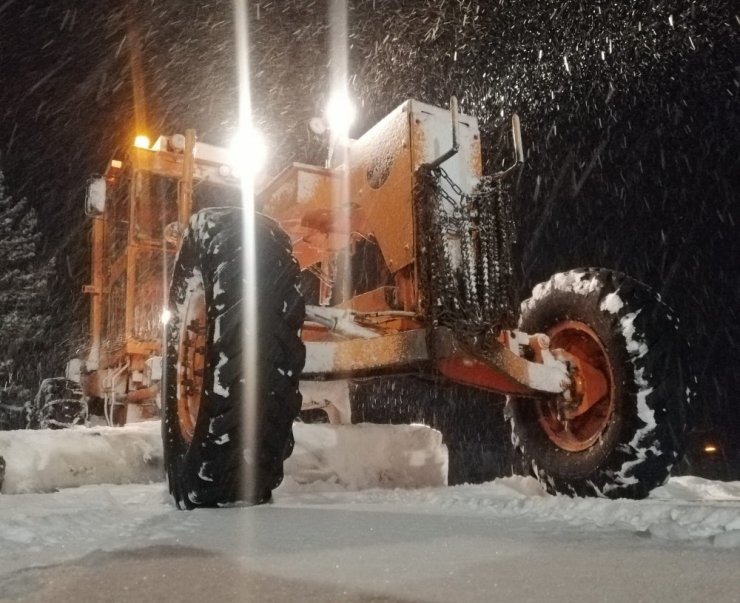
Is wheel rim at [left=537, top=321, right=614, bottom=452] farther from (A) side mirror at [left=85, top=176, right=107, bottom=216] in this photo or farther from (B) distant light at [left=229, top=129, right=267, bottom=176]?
(A) side mirror at [left=85, top=176, right=107, bottom=216]

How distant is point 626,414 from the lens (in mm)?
3877

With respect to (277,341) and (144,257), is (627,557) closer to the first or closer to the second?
(277,341)

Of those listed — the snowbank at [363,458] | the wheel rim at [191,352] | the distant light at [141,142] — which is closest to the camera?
the wheel rim at [191,352]

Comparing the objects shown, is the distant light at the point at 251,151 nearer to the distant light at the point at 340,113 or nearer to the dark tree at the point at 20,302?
the distant light at the point at 340,113

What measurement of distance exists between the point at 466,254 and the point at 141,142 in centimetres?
451

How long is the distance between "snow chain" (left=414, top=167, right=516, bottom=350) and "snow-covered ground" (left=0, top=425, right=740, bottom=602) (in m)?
0.98

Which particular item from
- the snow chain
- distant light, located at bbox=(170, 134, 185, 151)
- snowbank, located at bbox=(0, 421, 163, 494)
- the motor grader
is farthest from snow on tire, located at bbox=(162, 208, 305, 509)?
distant light, located at bbox=(170, 134, 185, 151)

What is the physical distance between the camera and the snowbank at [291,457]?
13.9ft

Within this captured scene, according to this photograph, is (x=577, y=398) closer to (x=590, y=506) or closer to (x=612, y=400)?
(x=612, y=400)

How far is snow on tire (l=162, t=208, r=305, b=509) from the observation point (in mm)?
3189

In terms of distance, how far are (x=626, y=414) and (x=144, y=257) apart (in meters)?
4.88

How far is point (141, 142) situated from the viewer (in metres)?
7.21

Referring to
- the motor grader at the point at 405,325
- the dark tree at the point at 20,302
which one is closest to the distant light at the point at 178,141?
the motor grader at the point at 405,325

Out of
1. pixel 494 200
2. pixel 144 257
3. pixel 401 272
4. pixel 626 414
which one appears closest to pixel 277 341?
pixel 401 272
